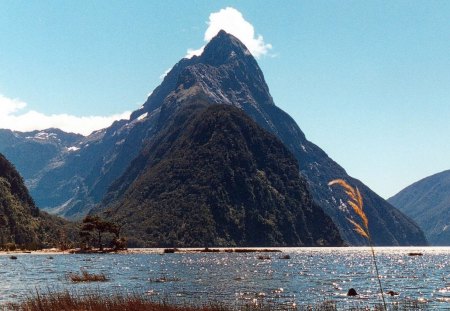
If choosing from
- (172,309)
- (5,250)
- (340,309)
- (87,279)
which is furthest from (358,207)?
(5,250)

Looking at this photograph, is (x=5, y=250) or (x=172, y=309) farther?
(x=5, y=250)

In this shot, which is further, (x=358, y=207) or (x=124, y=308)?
(x=124, y=308)

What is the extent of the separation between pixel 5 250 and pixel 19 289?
155 metres

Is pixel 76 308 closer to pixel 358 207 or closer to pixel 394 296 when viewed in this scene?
pixel 358 207

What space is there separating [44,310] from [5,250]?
185m

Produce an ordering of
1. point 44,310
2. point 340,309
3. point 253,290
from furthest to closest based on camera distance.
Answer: point 253,290 → point 340,309 → point 44,310

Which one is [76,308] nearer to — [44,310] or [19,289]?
[44,310]

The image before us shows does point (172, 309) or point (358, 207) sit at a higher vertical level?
point (358, 207)

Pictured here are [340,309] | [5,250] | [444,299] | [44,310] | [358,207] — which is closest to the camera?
[358,207]

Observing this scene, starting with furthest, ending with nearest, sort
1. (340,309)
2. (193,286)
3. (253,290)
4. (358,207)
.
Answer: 1. (193,286)
2. (253,290)
3. (340,309)
4. (358,207)

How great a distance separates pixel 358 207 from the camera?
1600 centimetres

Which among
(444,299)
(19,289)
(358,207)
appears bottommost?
(444,299)

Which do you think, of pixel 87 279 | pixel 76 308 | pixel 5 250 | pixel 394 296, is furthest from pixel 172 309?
pixel 5 250

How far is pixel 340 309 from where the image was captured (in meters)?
43.5
